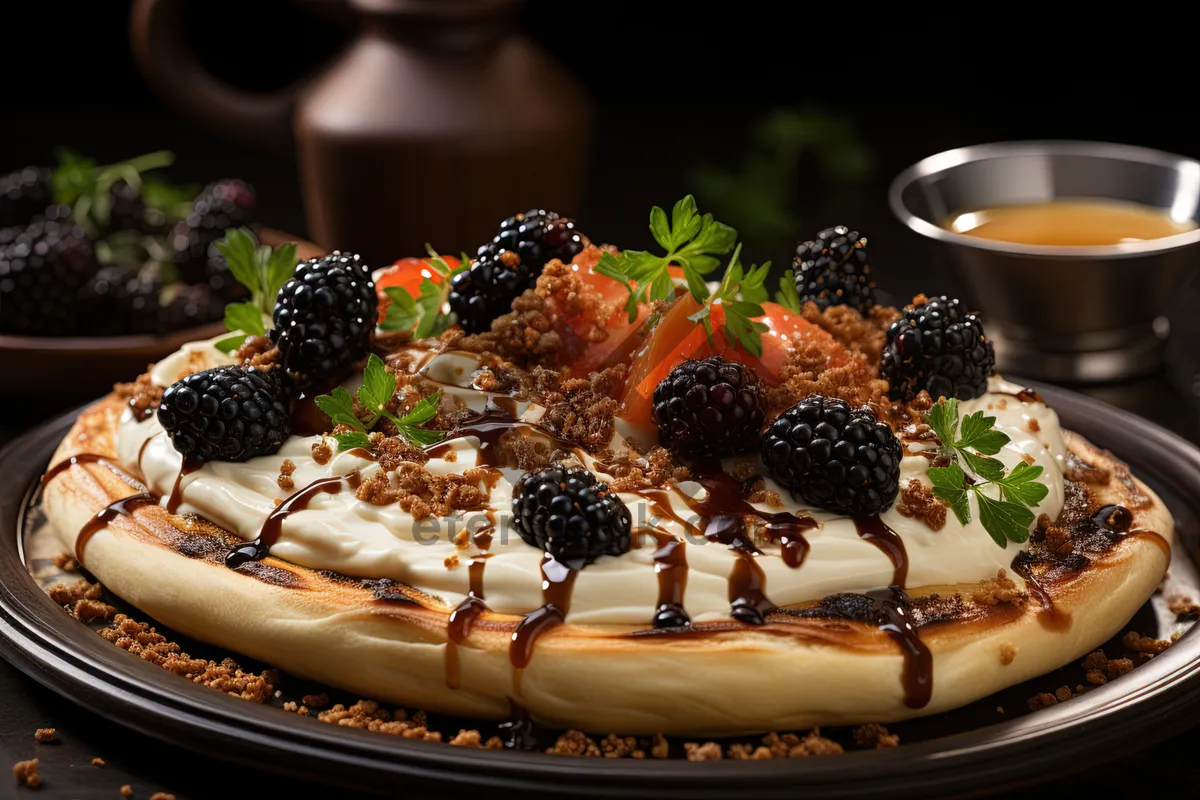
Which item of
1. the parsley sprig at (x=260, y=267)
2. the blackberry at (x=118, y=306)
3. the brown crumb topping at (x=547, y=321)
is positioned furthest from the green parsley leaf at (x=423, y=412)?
the blackberry at (x=118, y=306)

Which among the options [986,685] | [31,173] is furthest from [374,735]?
[31,173]

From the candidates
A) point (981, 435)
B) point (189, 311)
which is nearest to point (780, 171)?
point (189, 311)

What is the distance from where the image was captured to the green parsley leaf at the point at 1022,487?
10.0 feet

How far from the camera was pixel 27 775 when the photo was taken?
2705 millimetres

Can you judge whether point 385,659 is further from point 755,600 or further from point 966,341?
point 966,341

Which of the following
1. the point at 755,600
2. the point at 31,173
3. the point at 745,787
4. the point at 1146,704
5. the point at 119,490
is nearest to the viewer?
the point at 745,787

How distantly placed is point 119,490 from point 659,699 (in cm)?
156

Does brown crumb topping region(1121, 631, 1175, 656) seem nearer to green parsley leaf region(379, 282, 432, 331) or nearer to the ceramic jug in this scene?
green parsley leaf region(379, 282, 432, 331)

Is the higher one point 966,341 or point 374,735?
point 966,341

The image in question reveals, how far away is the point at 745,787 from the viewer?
2432 mm

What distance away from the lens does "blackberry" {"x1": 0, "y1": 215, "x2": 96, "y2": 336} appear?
476cm

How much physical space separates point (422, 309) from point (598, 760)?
1.57 metres

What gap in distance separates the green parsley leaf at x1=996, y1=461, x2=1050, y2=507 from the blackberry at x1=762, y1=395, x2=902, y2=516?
266 millimetres

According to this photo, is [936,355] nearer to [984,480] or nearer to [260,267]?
[984,480]
